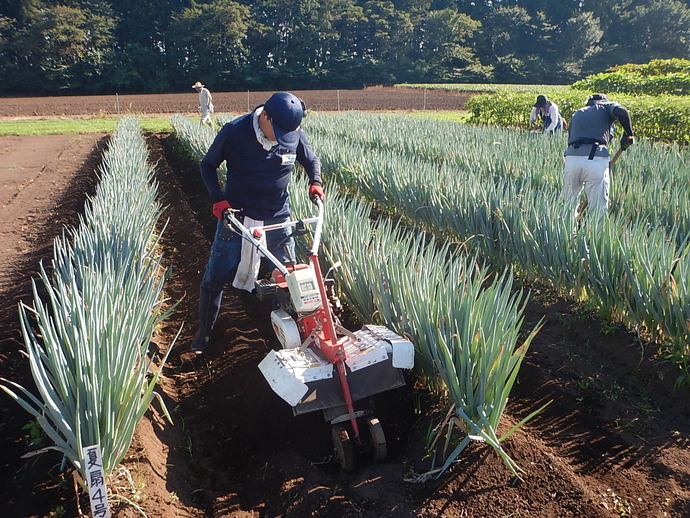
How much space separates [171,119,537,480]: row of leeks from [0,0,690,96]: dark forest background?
139 feet

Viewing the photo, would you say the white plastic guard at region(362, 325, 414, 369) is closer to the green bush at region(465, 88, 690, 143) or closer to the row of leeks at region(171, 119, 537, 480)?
the row of leeks at region(171, 119, 537, 480)

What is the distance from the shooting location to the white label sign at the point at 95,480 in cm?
188

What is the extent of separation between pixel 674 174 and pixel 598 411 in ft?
13.4

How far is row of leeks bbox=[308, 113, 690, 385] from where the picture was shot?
3178 millimetres

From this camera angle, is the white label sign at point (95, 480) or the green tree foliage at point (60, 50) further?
the green tree foliage at point (60, 50)

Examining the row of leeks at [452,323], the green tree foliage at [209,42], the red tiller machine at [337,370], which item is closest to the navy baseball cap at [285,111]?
the red tiller machine at [337,370]

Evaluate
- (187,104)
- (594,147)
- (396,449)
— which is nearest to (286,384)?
(396,449)

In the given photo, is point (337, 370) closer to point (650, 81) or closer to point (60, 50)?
point (650, 81)

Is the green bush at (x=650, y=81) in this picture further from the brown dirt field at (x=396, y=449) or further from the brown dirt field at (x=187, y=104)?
the brown dirt field at (x=396, y=449)

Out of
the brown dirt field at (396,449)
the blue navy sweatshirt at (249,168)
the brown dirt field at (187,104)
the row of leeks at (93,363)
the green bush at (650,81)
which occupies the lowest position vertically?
the brown dirt field at (187,104)

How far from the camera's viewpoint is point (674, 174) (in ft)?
19.7

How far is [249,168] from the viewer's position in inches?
133

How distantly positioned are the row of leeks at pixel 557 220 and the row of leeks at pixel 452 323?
94 cm

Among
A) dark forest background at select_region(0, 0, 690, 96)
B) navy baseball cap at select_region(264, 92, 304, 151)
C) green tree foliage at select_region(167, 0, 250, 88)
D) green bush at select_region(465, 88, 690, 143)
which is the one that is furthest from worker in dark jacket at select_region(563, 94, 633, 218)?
green tree foliage at select_region(167, 0, 250, 88)
